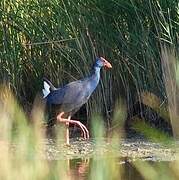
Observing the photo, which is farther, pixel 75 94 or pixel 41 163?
pixel 75 94

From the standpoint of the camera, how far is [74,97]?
27.8ft

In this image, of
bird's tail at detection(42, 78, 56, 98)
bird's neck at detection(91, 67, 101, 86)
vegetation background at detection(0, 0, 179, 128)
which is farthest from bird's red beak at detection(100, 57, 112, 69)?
bird's tail at detection(42, 78, 56, 98)

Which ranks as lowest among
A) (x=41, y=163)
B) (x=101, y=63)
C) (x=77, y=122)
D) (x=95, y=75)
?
(x=41, y=163)

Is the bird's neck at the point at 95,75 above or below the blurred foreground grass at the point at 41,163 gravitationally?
above

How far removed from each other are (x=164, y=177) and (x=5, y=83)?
7.30 m

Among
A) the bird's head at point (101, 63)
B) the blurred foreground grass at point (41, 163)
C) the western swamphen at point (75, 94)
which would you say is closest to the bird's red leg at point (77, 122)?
the western swamphen at point (75, 94)

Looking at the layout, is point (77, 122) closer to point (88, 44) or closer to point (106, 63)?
point (106, 63)

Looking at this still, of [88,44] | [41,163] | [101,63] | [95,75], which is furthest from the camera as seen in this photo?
[88,44]

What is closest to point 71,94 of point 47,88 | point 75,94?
point 75,94

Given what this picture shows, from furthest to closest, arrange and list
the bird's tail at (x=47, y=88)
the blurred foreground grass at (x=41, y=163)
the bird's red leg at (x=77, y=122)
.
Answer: the bird's tail at (x=47, y=88)
the bird's red leg at (x=77, y=122)
the blurred foreground grass at (x=41, y=163)

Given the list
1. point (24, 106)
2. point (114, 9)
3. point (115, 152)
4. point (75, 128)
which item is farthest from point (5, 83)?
point (115, 152)

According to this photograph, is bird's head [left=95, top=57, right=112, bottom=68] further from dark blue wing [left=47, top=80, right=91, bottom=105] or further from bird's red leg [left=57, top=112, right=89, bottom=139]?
bird's red leg [left=57, top=112, right=89, bottom=139]

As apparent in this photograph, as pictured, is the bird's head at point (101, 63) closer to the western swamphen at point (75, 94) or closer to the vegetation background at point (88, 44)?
the western swamphen at point (75, 94)

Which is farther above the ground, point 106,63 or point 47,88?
point 106,63
